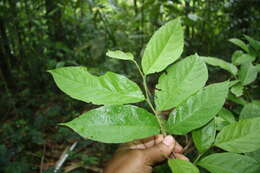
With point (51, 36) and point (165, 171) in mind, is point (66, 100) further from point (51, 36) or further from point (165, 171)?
point (165, 171)

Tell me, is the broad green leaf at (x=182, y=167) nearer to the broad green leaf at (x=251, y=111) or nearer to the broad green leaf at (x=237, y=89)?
the broad green leaf at (x=251, y=111)

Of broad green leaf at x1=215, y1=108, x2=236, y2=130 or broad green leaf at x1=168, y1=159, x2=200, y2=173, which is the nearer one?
broad green leaf at x1=168, y1=159, x2=200, y2=173

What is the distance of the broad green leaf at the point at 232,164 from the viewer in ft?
1.39

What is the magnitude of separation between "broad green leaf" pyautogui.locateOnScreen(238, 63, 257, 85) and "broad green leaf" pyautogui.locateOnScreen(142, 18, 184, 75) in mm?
393

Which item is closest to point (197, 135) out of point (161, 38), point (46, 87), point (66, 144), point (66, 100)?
point (161, 38)

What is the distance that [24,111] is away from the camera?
2484 millimetres

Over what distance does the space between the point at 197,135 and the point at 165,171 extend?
427 mm

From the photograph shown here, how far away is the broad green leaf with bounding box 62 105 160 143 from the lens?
407 mm

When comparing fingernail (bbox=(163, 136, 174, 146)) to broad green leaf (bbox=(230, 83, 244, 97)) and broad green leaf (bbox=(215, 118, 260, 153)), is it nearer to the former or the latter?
broad green leaf (bbox=(215, 118, 260, 153))

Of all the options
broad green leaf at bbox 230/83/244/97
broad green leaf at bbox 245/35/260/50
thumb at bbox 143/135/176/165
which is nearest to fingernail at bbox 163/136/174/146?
thumb at bbox 143/135/176/165

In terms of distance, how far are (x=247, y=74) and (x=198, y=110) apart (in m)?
0.42

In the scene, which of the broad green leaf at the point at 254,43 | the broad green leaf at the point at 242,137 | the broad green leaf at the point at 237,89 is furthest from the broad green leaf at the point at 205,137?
the broad green leaf at the point at 254,43

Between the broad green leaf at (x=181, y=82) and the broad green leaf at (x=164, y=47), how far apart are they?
31 mm

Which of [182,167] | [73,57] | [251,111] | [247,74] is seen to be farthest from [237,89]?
[73,57]
